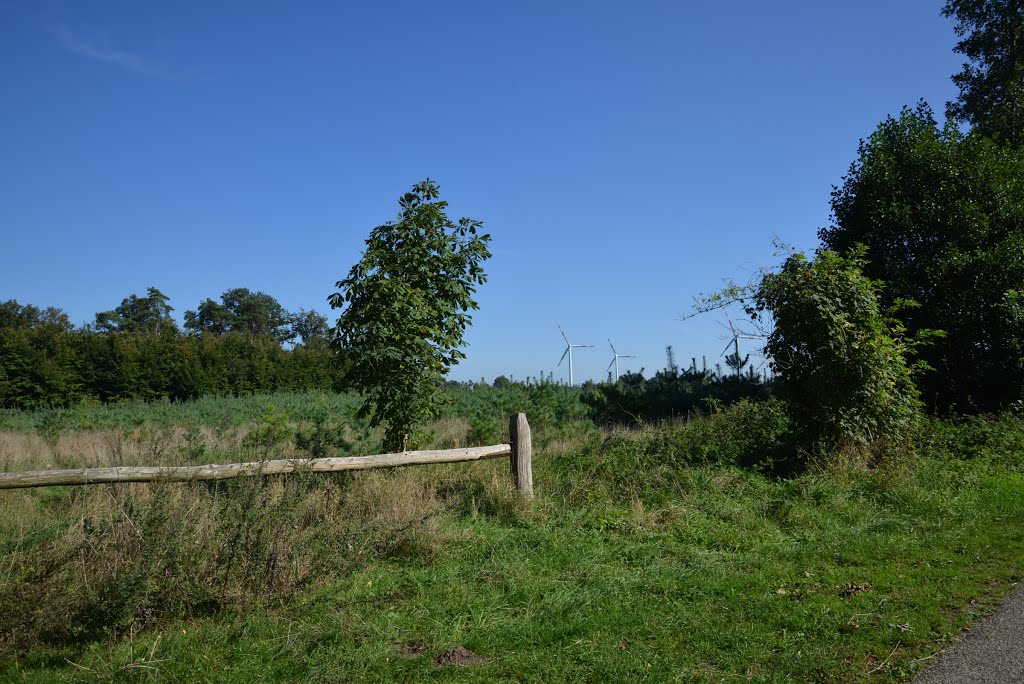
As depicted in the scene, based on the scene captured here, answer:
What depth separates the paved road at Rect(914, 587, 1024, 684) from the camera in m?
4.38

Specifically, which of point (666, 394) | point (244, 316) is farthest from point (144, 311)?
point (666, 394)

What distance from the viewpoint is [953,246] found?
1630 centimetres

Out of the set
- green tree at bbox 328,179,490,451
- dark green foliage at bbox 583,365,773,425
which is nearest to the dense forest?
dark green foliage at bbox 583,365,773,425

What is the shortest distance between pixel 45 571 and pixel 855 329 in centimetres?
1106

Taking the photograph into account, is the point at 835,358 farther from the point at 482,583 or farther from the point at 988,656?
the point at 482,583

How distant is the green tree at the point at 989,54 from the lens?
2314cm

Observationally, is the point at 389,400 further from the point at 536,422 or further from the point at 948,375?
the point at 948,375

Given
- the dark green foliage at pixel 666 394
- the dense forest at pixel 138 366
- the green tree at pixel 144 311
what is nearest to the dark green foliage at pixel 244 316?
the green tree at pixel 144 311

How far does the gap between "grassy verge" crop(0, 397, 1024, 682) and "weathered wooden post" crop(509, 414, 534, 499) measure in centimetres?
32

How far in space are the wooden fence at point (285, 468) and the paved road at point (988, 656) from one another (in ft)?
17.4

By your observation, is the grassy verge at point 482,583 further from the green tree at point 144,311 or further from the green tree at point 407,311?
the green tree at point 144,311

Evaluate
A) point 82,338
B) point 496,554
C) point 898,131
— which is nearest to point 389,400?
point 496,554

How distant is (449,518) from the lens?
859 centimetres

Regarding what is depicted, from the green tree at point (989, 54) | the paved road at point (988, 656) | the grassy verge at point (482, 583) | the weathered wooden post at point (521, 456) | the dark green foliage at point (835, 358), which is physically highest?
the green tree at point (989, 54)
